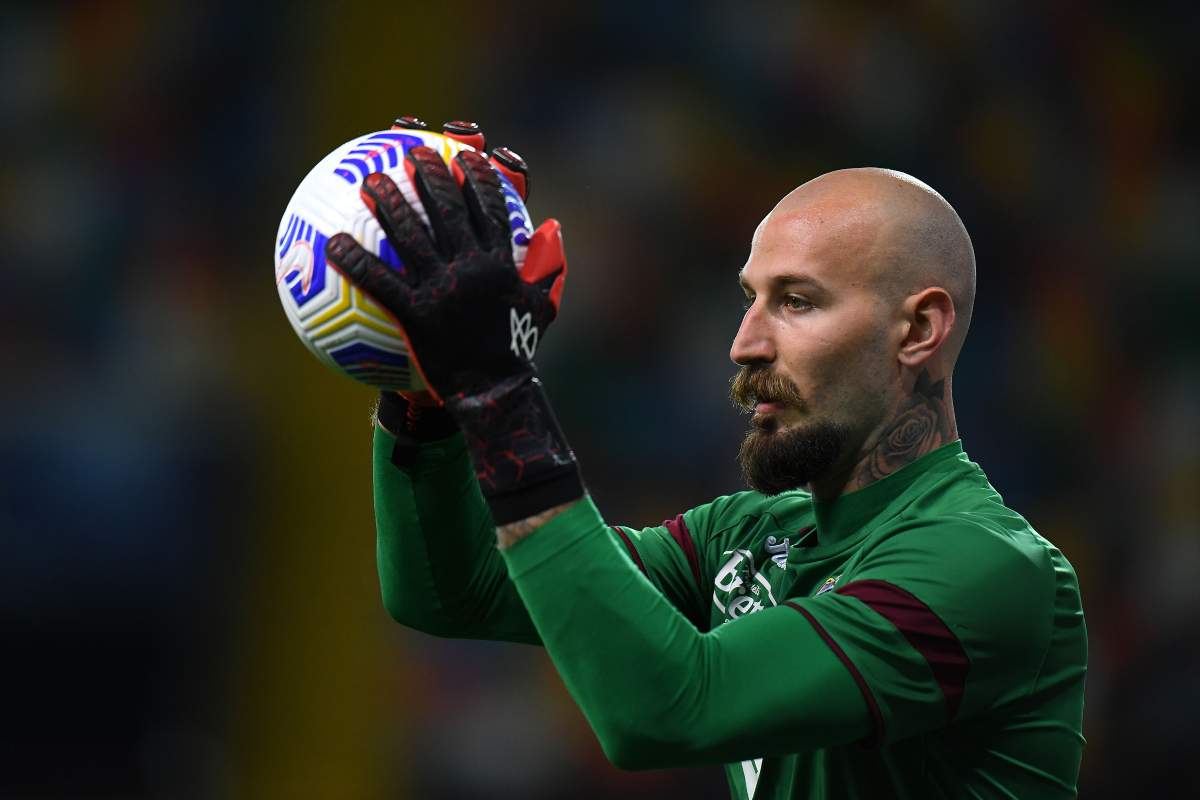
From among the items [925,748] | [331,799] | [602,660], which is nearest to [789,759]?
[925,748]

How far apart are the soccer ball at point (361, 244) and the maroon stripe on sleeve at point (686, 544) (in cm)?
71

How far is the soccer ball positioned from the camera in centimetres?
207

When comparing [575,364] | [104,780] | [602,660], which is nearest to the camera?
[602,660]

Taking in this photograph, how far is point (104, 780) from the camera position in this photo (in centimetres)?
580

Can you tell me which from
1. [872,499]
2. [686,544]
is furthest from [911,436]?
[686,544]

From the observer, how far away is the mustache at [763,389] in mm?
2301

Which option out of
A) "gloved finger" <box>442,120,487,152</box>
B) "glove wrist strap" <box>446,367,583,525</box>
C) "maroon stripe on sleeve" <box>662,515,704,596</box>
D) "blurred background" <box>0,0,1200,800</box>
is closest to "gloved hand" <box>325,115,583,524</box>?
"glove wrist strap" <box>446,367,583,525</box>

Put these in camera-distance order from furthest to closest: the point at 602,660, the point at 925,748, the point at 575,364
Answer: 1. the point at 575,364
2. the point at 925,748
3. the point at 602,660

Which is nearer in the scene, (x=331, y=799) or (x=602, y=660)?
(x=602, y=660)

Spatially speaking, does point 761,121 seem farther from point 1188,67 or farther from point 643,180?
point 1188,67

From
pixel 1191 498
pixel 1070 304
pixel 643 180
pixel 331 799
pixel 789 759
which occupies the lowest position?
pixel 331 799

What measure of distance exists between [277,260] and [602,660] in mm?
893

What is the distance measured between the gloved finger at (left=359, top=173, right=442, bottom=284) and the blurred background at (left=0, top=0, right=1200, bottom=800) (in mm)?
4107

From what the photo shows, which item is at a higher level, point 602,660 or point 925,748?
point 602,660
